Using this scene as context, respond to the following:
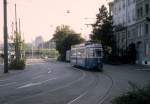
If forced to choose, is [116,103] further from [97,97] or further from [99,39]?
[99,39]

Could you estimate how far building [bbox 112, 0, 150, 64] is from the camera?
6881cm

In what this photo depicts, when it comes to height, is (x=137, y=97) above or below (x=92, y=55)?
below

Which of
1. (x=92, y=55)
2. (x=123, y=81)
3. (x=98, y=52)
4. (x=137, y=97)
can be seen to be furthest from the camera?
(x=98, y=52)

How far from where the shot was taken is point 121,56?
251ft

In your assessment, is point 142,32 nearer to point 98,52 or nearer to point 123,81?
point 98,52

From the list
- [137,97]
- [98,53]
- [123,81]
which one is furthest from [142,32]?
[137,97]

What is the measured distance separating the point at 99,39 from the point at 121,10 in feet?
30.3

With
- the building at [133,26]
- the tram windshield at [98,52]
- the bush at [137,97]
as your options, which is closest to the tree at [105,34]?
the building at [133,26]

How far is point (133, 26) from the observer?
76.8 meters

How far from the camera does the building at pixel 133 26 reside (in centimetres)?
6881

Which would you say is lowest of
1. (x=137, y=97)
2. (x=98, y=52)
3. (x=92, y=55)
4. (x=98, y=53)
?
(x=137, y=97)

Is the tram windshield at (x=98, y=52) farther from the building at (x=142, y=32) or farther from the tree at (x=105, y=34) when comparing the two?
the tree at (x=105, y=34)

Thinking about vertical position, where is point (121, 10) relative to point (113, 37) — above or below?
above

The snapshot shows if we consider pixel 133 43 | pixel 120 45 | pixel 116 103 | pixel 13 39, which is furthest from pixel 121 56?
pixel 116 103
